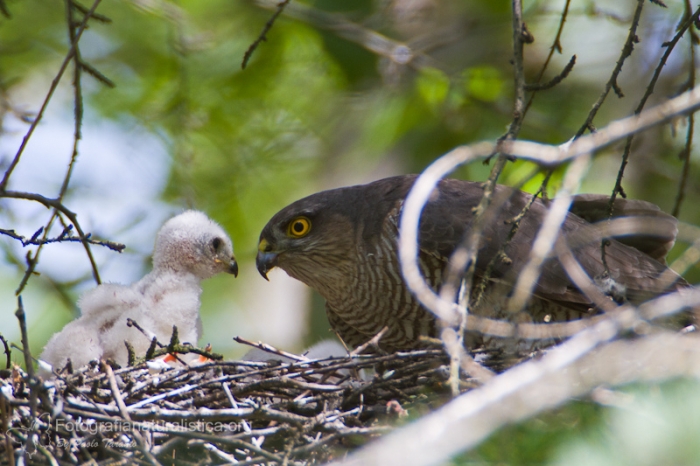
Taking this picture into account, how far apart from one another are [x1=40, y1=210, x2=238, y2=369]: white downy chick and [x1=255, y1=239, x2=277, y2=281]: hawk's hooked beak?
0.20 meters

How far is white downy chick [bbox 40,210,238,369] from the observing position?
369 centimetres

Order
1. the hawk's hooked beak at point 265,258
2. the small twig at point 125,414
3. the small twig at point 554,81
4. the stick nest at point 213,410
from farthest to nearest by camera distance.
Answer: the hawk's hooked beak at point 265,258 < the small twig at point 554,81 < the stick nest at point 213,410 < the small twig at point 125,414

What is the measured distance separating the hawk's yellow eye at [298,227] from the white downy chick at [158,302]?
1.42ft

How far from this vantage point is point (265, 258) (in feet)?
14.6

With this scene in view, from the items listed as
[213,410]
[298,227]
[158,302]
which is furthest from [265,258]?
[213,410]

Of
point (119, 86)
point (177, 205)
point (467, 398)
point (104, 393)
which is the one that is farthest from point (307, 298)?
point (467, 398)

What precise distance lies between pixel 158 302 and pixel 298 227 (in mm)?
1016

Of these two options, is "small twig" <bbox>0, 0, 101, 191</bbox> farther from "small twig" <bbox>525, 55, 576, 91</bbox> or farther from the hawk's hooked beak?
"small twig" <bbox>525, 55, 576, 91</bbox>

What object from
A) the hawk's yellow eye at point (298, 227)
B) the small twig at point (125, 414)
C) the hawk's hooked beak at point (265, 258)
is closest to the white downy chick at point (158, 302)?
the hawk's hooked beak at point (265, 258)

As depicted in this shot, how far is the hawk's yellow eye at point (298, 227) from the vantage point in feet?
14.7

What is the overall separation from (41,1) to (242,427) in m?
5.82

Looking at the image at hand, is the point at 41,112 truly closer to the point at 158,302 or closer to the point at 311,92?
the point at 158,302

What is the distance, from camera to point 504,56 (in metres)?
7.06

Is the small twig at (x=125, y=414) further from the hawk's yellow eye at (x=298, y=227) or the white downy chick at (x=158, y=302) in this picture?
the hawk's yellow eye at (x=298, y=227)
